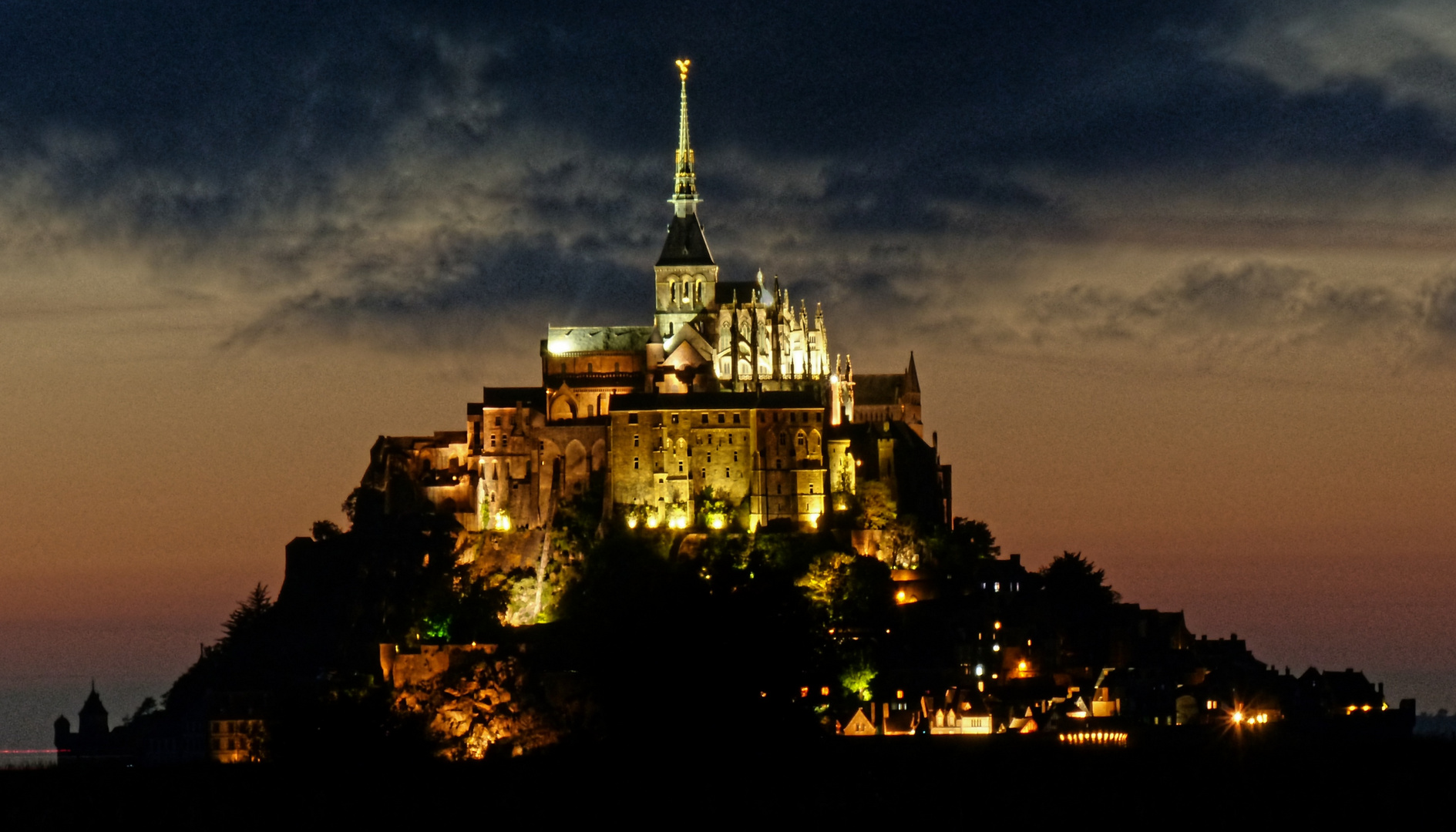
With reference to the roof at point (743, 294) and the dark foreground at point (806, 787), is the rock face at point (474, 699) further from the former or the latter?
the roof at point (743, 294)

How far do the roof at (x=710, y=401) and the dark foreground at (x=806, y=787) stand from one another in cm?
3114

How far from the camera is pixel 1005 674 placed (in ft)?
424

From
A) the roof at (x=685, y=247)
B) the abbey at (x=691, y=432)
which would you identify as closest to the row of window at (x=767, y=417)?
the abbey at (x=691, y=432)

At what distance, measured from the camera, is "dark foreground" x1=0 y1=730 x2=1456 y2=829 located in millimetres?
97562

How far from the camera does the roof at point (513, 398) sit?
146 m

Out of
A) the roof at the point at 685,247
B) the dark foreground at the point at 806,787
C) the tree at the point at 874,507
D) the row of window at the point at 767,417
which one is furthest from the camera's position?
the roof at the point at 685,247

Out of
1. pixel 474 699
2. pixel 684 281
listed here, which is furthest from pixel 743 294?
pixel 474 699

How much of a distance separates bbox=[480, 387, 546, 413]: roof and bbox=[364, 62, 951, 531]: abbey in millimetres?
95

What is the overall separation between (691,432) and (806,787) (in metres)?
42.7

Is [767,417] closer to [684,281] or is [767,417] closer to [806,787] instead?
[684,281]

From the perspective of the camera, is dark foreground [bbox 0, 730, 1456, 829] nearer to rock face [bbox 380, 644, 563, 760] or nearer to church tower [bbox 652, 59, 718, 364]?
rock face [bbox 380, 644, 563, 760]

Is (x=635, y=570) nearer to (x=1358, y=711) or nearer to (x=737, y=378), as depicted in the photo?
(x=737, y=378)

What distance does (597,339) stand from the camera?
155 metres

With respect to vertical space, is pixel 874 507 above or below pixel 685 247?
below
